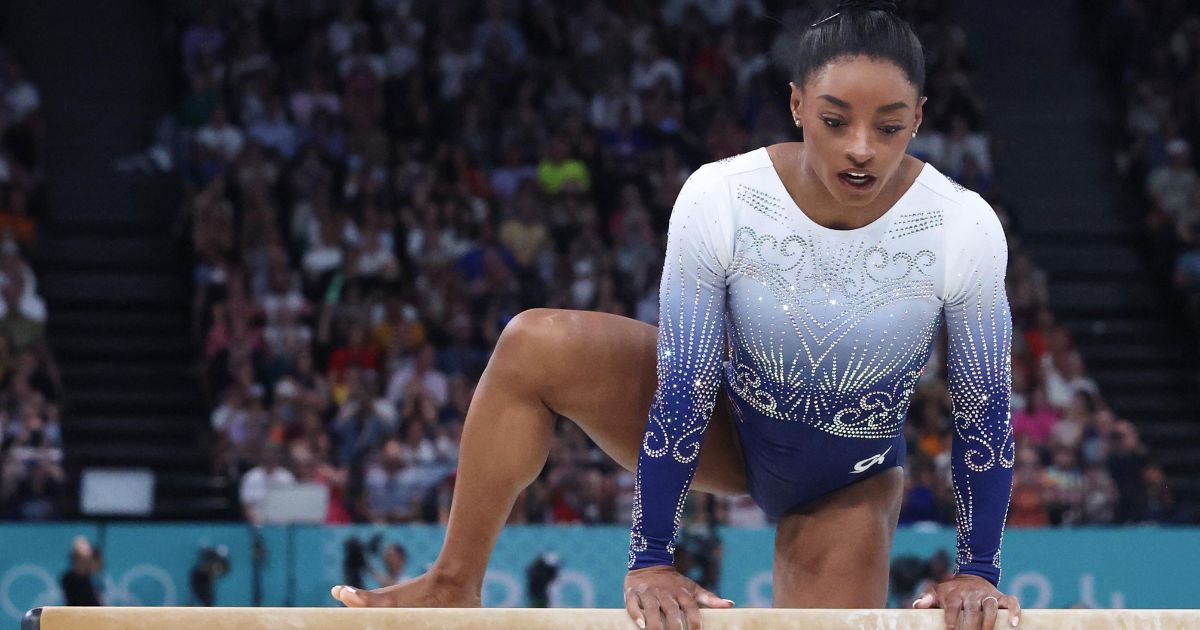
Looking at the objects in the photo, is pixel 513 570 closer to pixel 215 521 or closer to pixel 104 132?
pixel 215 521

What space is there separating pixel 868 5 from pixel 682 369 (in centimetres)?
71

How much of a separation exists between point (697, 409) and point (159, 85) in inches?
385

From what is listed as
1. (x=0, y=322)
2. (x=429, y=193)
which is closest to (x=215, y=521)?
(x=0, y=322)

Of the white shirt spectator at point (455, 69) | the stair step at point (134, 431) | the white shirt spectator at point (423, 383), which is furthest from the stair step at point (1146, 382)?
the stair step at point (134, 431)

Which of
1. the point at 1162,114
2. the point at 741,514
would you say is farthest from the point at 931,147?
the point at 741,514

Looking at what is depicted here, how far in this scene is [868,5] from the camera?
248 centimetres

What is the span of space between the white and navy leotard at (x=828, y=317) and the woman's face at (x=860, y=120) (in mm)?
148

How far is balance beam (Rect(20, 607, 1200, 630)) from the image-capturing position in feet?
6.98

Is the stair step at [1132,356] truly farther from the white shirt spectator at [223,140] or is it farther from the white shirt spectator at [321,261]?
the white shirt spectator at [223,140]

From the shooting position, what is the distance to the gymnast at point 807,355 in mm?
2408

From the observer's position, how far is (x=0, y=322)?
8.77 metres

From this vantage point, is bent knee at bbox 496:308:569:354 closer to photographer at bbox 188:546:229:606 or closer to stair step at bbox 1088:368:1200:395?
photographer at bbox 188:546:229:606

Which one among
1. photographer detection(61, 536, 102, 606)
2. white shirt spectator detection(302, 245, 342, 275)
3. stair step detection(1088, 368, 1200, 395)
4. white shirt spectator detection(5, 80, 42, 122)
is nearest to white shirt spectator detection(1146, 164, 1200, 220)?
stair step detection(1088, 368, 1200, 395)

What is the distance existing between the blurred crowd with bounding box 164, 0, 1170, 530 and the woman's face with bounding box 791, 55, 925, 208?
4.56 m
